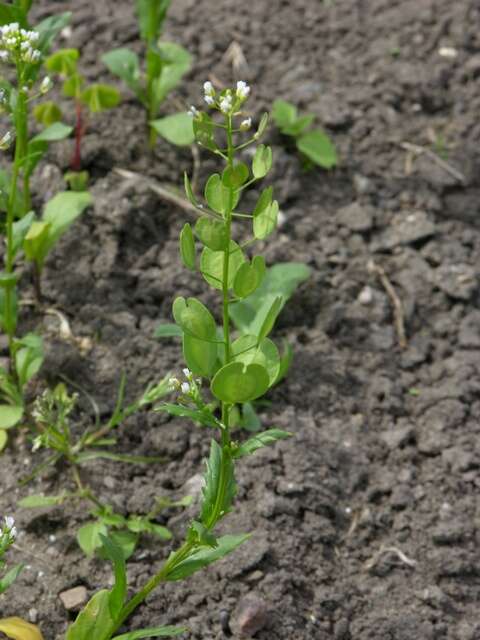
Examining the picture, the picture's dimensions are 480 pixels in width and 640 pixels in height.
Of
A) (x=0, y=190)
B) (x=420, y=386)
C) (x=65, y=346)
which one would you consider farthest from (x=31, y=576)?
(x=420, y=386)

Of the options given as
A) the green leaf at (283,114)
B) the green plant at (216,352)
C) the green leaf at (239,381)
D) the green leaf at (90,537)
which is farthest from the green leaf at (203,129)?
the green leaf at (283,114)

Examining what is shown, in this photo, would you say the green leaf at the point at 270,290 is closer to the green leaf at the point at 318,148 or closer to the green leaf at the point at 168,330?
the green leaf at the point at 168,330

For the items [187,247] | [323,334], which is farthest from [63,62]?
[187,247]

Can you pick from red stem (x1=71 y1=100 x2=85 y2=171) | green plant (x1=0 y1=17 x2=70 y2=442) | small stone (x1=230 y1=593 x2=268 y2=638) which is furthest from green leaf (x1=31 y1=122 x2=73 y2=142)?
small stone (x1=230 y1=593 x2=268 y2=638)

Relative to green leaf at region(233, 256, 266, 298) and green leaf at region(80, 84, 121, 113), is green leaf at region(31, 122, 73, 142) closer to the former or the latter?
green leaf at region(80, 84, 121, 113)

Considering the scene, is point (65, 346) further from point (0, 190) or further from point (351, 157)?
point (351, 157)
